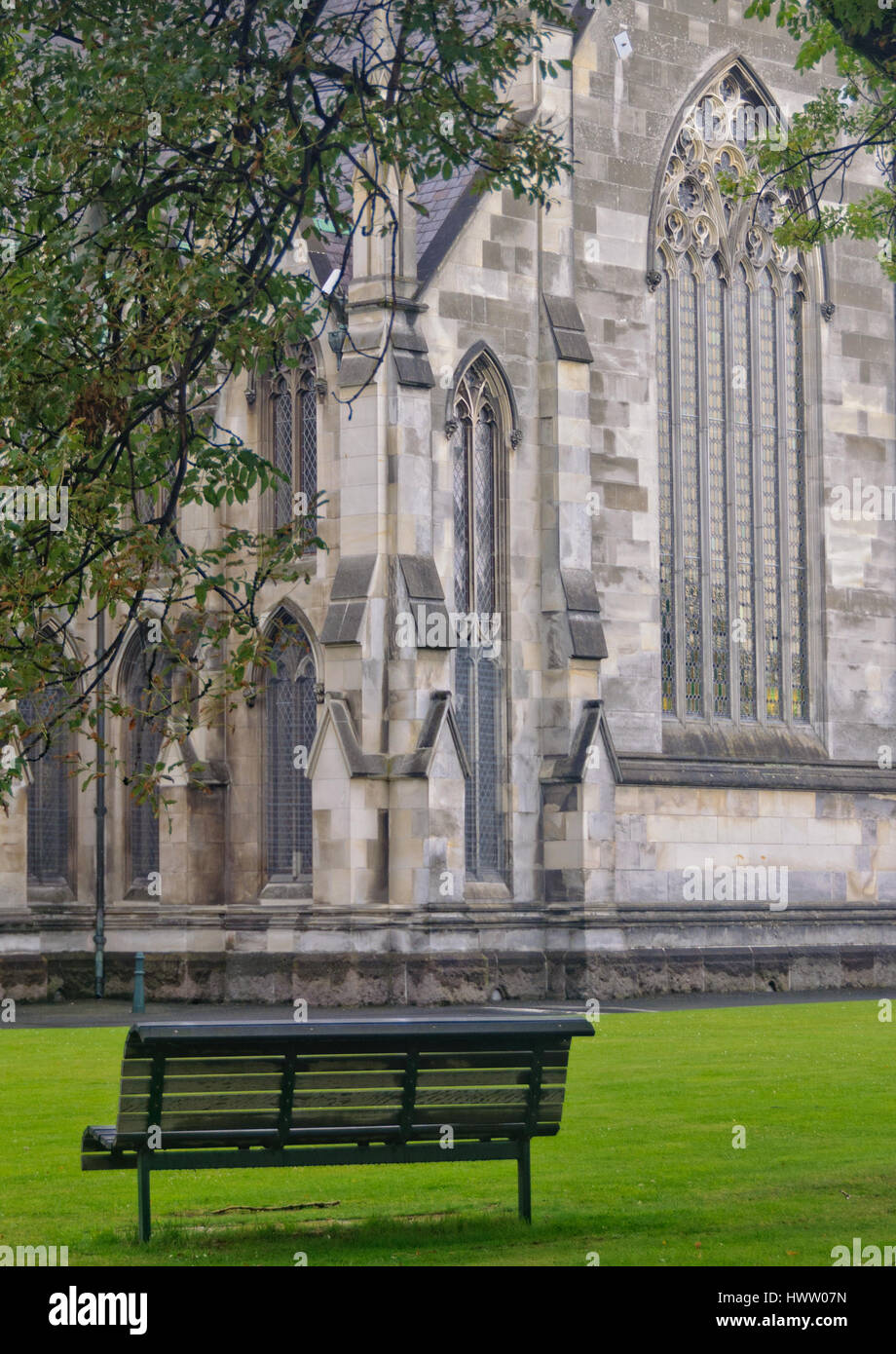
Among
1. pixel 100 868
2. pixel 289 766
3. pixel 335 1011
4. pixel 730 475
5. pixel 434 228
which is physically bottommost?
pixel 335 1011

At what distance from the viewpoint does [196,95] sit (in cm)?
1201

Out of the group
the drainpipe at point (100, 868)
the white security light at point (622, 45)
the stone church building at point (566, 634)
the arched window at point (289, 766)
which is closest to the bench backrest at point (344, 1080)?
the stone church building at point (566, 634)

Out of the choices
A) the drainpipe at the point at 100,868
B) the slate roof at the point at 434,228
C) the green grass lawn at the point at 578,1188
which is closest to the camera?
the green grass lawn at the point at 578,1188

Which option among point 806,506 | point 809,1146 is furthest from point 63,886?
point 809,1146

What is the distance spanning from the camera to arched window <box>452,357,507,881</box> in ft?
102

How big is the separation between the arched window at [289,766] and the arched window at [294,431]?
1.72 meters

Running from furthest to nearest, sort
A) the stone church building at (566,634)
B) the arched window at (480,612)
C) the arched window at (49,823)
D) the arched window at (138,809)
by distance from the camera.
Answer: the arched window at (49,823)
the arched window at (138,809)
the arched window at (480,612)
the stone church building at (566,634)

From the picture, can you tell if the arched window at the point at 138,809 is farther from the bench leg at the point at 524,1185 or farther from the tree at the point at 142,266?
the bench leg at the point at 524,1185

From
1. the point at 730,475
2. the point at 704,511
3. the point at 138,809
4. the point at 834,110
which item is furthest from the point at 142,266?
the point at 730,475

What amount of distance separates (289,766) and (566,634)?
14.1 feet

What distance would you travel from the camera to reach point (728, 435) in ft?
116

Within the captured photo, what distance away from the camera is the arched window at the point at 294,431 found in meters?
31.2

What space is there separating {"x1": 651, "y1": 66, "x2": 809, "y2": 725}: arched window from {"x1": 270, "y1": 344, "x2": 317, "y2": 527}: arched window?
19.5ft

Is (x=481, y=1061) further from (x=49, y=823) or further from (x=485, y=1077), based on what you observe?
(x=49, y=823)
